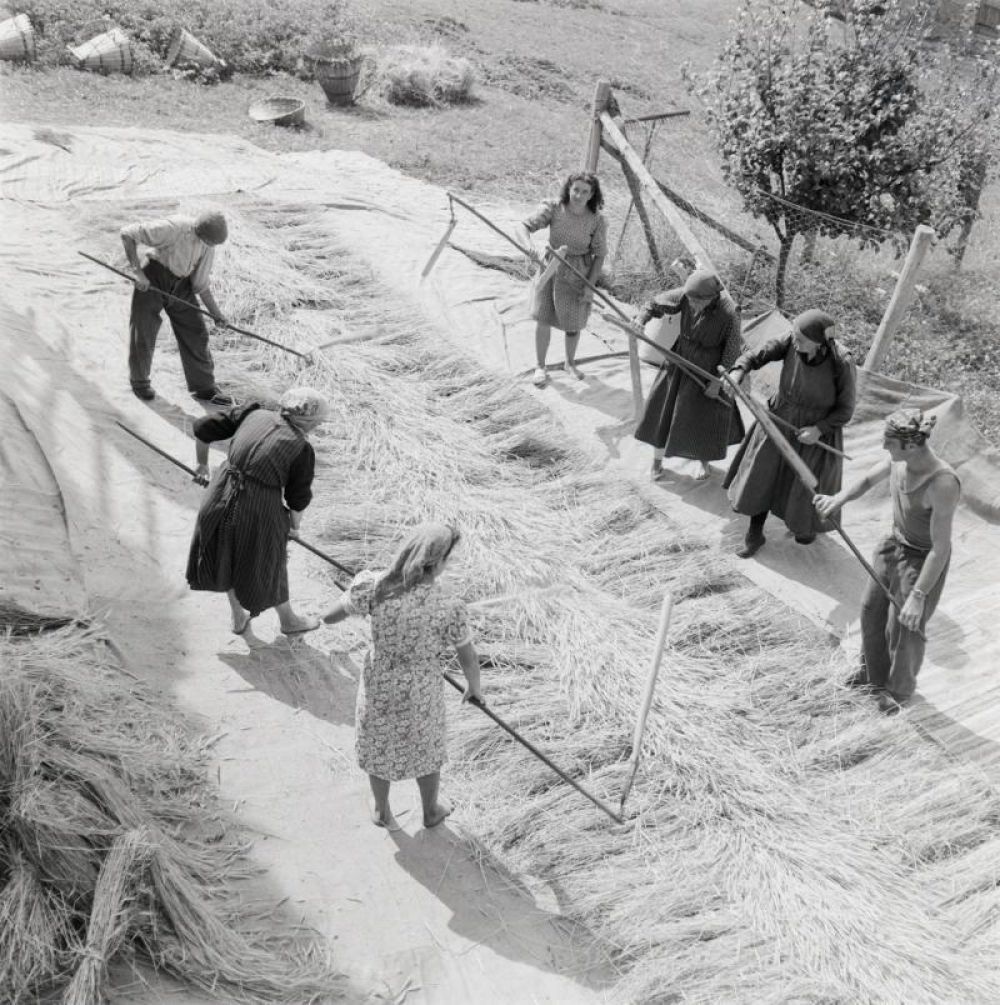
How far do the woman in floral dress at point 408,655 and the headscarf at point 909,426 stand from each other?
5.01 ft

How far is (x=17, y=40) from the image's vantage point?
35.1 ft

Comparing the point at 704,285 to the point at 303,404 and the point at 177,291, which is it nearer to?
the point at 303,404

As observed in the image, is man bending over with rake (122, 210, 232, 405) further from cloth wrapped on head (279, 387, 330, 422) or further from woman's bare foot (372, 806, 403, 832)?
woman's bare foot (372, 806, 403, 832)

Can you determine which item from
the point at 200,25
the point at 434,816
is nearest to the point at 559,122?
the point at 200,25

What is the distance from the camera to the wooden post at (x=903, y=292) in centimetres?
503

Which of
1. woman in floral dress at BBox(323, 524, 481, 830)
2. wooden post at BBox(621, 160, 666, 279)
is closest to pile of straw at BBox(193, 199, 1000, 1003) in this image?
woman in floral dress at BBox(323, 524, 481, 830)

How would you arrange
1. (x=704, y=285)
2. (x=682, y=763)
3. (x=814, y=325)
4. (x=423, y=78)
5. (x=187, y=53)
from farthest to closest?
(x=423, y=78) < (x=187, y=53) < (x=704, y=285) < (x=814, y=325) < (x=682, y=763)

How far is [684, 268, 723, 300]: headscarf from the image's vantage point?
14.9 feet

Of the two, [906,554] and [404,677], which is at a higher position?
[906,554]

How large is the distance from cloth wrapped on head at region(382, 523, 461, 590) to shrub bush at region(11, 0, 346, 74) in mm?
10535

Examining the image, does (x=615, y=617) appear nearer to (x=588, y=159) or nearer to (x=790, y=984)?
(x=790, y=984)

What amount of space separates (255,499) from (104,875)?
1417 millimetres

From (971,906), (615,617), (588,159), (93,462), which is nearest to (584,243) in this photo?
(588,159)

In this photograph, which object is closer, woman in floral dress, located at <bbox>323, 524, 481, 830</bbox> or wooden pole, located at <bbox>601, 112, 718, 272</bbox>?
woman in floral dress, located at <bbox>323, 524, 481, 830</bbox>
